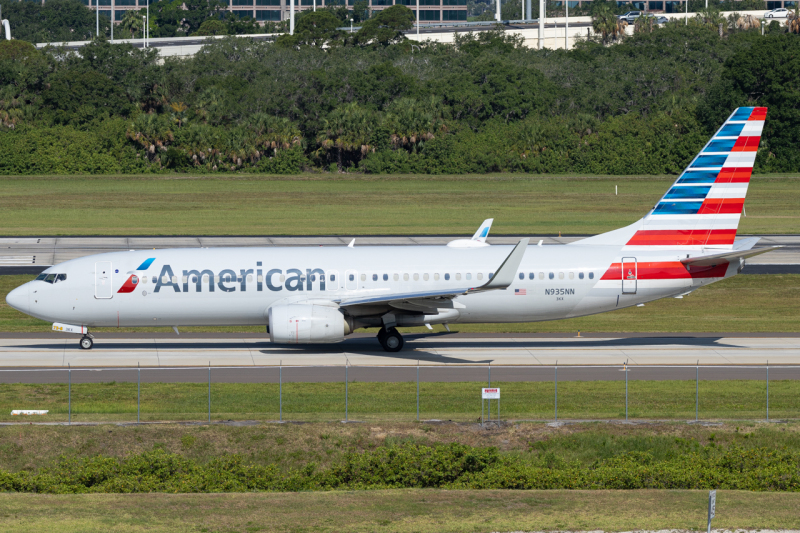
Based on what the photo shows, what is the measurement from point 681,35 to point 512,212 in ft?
285

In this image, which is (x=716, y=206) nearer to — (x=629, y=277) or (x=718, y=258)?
(x=718, y=258)

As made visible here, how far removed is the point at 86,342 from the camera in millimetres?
42094

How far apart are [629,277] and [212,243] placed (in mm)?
37842

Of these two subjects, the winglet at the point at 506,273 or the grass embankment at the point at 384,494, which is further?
the winglet at the point at 506,273

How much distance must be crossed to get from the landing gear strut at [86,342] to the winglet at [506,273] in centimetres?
1587

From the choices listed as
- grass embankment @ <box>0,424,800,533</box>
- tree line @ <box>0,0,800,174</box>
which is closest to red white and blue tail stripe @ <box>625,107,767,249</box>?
grass embankment @ <box>0,424,800,533</box>

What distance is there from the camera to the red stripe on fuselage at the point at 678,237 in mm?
42781

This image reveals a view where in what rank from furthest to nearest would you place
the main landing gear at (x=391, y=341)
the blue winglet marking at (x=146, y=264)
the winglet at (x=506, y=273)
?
the main landing gear at (x=391, y=341), the blue winglet marking at (x=146, y=264), the winglet at (x=506, y=273)

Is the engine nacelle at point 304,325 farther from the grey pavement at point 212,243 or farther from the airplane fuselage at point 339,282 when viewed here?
the grey pavement at point 212,243

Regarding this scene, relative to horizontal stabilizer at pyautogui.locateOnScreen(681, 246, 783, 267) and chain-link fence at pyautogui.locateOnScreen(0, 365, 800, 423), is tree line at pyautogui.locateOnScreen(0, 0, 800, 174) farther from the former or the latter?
chain-link fence at pyautogui.locateOnScreen(0, 365, 800, 423)

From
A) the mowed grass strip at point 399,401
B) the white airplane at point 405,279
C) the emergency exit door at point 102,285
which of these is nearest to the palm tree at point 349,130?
the white airplane at point 405,279

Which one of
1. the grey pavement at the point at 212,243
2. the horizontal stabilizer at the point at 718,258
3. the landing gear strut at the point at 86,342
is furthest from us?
the grey pavement at the point at 212,243

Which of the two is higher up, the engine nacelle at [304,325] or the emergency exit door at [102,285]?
the emergency exit door at [102,285]

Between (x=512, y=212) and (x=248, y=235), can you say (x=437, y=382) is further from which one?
(x=512, y=212)
